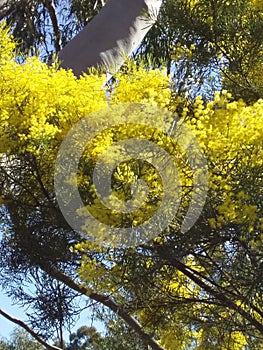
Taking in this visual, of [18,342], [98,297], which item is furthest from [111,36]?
[18,342]

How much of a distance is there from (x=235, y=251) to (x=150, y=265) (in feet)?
0.85

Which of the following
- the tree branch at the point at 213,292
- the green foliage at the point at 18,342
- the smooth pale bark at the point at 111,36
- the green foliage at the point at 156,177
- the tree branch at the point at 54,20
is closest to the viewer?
the green foliage at the point at 156,177

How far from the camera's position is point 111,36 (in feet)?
8.70

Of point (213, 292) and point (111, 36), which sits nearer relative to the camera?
point (213, 292)

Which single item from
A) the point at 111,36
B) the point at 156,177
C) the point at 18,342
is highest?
the point at 18,342

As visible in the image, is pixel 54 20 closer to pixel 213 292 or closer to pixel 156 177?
pixel 213 292

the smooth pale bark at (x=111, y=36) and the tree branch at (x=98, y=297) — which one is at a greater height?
the smooth pale bark at (x=111, y=36)

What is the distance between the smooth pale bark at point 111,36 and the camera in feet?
8.54

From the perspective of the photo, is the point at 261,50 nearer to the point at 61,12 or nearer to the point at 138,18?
the point at 138,18

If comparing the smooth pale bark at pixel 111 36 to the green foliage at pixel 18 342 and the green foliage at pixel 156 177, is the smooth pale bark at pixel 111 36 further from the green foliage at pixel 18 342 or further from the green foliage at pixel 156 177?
the green foliage at pixel 18 342

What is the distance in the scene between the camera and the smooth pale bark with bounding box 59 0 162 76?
2604mm

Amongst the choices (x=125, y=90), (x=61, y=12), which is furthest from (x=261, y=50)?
(x=61, y=12)

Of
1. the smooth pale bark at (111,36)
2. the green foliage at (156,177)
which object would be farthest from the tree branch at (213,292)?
the smooth pale bark at (111,36)

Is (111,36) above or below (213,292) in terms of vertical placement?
above
